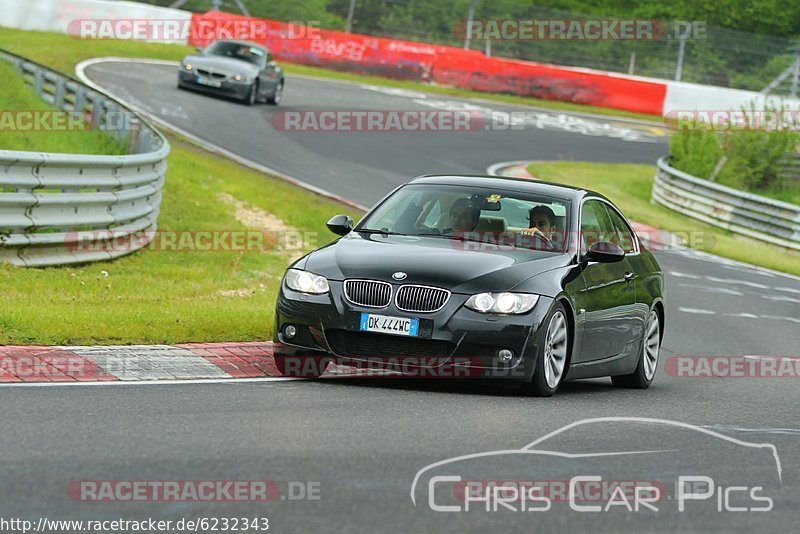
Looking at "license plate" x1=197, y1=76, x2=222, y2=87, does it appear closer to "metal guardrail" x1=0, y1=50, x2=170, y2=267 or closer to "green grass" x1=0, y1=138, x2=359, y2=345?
"green grass" x1=0, y1=138, x2=359, y2=345

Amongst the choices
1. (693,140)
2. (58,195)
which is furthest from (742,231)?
(58,195)

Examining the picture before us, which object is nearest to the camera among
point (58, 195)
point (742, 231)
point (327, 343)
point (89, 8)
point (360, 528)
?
point (360, 528)

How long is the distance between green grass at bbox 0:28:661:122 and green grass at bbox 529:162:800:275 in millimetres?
8010

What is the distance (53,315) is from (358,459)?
494 centimetres

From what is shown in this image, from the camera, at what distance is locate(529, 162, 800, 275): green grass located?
1064 inches

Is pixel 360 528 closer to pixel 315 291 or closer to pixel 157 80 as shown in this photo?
pixel 315 291

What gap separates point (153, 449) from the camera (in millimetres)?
6910

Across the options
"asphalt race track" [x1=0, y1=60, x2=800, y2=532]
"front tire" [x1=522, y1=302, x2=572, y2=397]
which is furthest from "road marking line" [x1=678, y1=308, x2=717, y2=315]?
"front tire" [x1=522, y1=302, x2=572, y2=397]

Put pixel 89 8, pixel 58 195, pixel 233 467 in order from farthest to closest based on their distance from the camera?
pixel 89 8 < pixel 58 195 < pixel 233 467

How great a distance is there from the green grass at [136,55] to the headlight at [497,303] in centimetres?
2601

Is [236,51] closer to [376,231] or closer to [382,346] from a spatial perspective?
[376,231]

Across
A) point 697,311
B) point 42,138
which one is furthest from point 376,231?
point 42,138

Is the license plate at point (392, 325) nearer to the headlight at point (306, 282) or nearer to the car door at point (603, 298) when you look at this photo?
the headlight at point (306, 282)

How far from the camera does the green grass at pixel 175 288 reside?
35.8 feet
